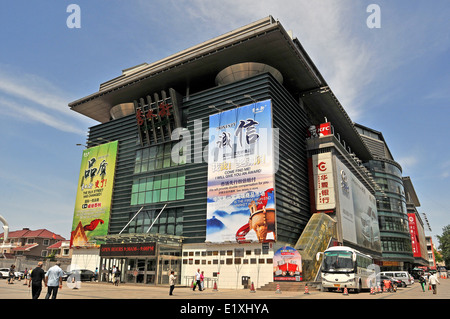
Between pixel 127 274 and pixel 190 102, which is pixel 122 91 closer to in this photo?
pixel 190 102

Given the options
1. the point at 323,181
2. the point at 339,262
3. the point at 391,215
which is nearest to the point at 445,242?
the point at 391,215

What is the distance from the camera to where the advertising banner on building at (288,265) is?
3059cm

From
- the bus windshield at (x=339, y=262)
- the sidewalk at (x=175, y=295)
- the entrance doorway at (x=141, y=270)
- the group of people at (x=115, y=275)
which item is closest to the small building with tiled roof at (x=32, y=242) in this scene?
the group of people at (x=115, y=275)

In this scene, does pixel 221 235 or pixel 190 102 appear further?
pixel 190 102

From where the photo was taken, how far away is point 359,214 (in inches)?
2229

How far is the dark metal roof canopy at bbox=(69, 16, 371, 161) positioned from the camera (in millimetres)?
39875

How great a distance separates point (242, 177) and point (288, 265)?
10.3m

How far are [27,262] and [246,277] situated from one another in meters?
53.3

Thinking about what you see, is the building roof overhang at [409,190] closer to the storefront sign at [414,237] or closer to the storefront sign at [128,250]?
the storefront sign at [414,237]

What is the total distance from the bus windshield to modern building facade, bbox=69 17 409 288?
2938mm

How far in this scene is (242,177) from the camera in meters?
36.9

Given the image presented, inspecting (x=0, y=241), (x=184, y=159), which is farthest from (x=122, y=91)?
(x=0, y=241)

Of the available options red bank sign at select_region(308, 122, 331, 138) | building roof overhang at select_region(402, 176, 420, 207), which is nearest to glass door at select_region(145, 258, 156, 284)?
red bank sign at select_region(308, 122, 331, 138)

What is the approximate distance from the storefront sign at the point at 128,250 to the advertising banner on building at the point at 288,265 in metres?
12.8
